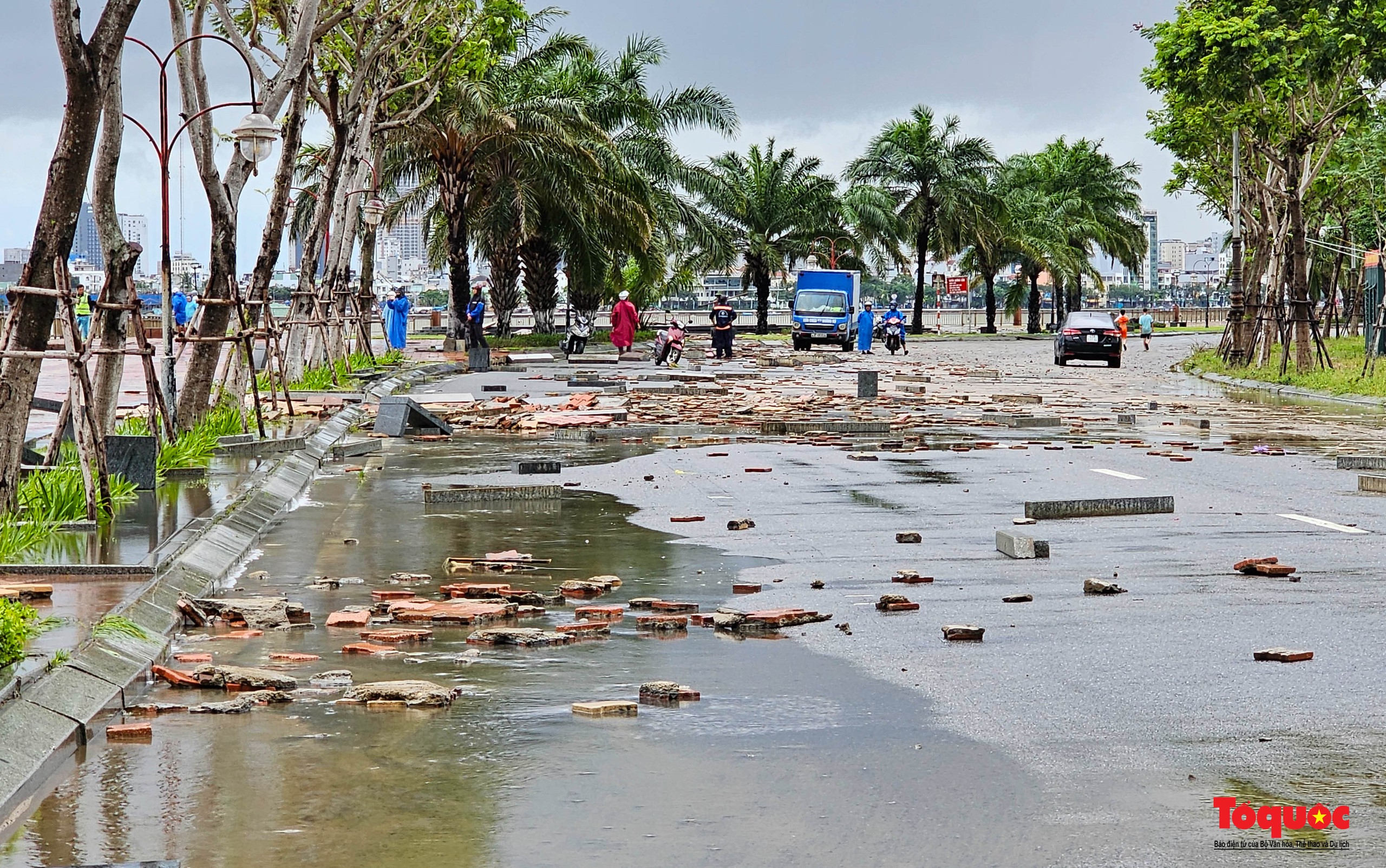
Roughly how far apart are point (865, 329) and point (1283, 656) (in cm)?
5358

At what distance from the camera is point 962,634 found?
872 centimetres

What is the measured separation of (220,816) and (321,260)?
37946mm

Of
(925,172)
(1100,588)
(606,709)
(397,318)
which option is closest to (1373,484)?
(1100,588)

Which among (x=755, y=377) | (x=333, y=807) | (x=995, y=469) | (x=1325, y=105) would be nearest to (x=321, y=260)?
(x=755, y=377)

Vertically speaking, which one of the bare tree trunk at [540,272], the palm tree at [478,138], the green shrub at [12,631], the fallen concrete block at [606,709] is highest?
the palm tree at [478,138]

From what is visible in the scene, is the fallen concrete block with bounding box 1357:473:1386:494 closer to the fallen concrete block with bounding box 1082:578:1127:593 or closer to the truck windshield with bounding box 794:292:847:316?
the fallen concrete block with bounding box 1082:578:1127:593

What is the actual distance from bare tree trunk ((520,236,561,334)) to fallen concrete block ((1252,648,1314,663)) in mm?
49327

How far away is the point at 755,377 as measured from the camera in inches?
1590

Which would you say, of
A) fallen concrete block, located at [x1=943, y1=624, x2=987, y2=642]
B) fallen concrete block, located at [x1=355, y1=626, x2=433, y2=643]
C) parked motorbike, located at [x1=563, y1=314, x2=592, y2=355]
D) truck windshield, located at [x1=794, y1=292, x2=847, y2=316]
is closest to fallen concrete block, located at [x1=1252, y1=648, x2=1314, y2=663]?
fallen concrete block, located at [x1=943, y1=624, x2=987, y2=642]

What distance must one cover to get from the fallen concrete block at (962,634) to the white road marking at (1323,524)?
489cm

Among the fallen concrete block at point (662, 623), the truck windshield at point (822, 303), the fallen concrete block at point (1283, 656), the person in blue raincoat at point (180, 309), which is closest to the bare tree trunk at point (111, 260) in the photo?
the fallen concrete block at point (662, 623)

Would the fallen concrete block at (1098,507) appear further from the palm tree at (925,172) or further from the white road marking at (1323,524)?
the palm tree at (925,172)

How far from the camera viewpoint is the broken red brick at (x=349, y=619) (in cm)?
914

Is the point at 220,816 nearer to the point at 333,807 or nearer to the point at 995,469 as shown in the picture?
the point at 333,807
